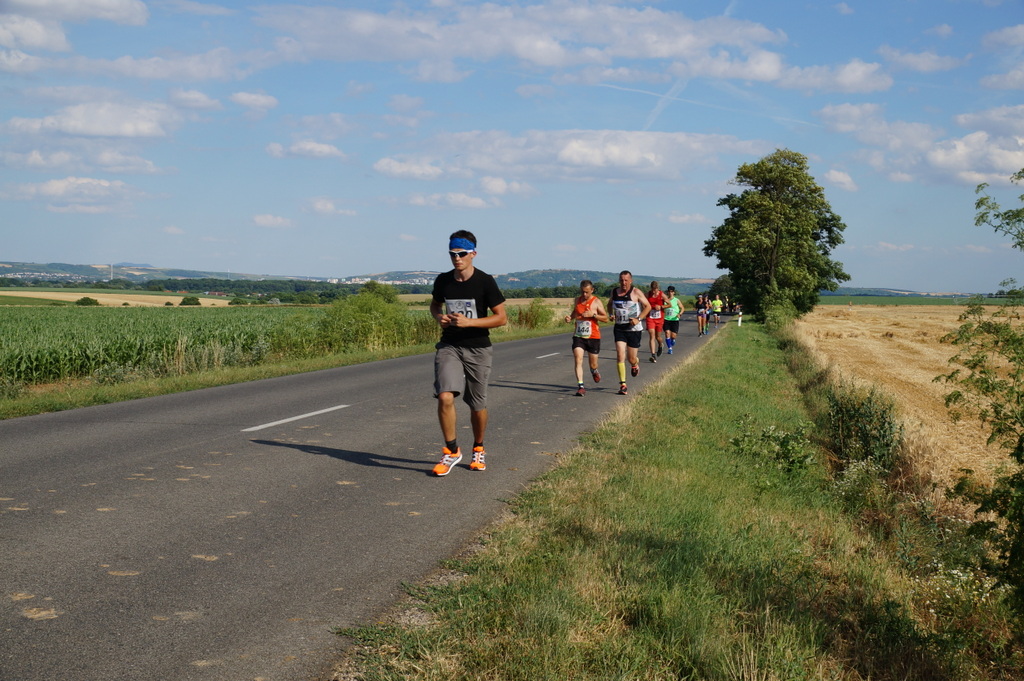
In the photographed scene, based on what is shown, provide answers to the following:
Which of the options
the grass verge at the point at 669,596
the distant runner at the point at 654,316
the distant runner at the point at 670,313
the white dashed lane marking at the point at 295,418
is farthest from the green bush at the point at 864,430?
the distant runner at the point at 670,313

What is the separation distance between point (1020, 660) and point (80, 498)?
636 cm

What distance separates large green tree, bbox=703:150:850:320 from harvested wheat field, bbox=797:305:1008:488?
15514 mm

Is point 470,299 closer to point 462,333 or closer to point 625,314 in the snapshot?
point 462,333

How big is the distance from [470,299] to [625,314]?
23.6 ft

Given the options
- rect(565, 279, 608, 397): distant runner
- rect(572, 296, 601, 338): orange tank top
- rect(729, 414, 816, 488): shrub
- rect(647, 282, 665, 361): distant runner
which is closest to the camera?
rect(729, 414, 816, 488): shrub

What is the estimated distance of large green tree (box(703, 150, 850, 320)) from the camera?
5984 centimetres

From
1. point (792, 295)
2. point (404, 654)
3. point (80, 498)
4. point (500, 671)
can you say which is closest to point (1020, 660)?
point (500, 671)

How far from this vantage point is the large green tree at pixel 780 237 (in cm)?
5984

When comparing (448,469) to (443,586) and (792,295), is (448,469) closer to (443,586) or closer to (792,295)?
(443,586)

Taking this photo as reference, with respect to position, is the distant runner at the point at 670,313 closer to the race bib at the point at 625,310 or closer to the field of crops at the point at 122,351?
the race bib at the point at 625,310

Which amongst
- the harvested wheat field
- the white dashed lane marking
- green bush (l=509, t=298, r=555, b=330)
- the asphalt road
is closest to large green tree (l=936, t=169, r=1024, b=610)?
the harvested wheat field

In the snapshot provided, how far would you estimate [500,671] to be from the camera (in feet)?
10.8

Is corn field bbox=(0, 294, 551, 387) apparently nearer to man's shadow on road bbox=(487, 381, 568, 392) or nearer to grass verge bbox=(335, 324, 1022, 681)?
man's shadow on road bbox=(487, 381, 568, 392)

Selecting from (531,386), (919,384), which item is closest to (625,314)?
(531,386)
